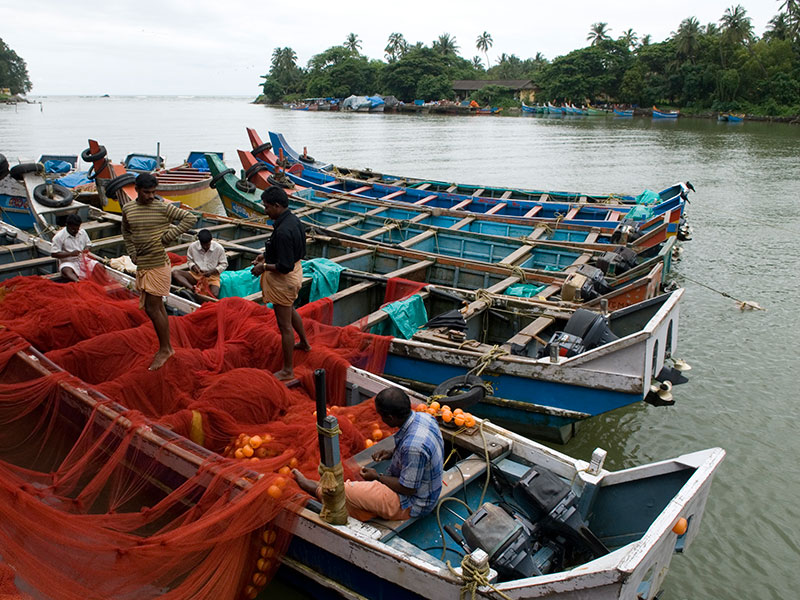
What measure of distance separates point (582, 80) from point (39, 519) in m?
75.0

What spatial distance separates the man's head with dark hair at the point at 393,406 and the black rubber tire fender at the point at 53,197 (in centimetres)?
1061

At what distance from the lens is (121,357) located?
5906 mm

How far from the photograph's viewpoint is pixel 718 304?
11812mm

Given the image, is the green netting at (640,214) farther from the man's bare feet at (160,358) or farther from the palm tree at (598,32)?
the palm tree at (598,32)

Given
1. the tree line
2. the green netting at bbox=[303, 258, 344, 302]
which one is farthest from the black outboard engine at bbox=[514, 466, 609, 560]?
the tree line

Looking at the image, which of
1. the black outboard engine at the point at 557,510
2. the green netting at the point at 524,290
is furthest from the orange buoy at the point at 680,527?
the green netting at the point at 524,290

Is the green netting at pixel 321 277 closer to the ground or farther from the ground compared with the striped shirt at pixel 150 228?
closer to the ground

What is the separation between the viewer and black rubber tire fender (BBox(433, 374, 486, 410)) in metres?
5.43

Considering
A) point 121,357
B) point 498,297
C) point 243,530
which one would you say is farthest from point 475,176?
point 243,530

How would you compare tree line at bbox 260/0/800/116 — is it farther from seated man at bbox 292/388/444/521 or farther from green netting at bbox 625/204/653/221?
seated man at bbox 292/388/444/521

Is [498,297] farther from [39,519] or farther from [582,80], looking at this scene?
[582,80]

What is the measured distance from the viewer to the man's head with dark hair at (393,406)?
387 cm

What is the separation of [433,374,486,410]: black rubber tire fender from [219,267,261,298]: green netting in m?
3.78

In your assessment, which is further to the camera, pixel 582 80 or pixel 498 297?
pixel 582 80
